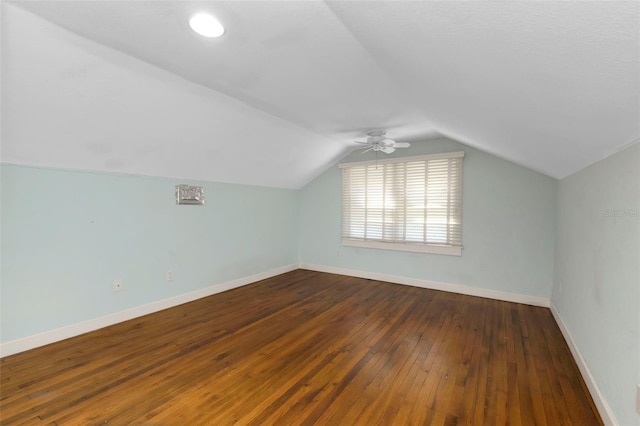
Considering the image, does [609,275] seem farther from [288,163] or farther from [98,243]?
[98,243]

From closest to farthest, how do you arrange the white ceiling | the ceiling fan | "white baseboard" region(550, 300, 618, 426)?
the white ceiling → "white baseboard" region(550, 300, 618, 426) → the ceiling fan

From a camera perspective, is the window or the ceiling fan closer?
the ceiling fan

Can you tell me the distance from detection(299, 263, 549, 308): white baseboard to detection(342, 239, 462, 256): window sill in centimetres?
49

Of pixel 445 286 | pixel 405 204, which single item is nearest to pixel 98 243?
pixel 405 204

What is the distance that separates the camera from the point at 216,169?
12.9ft

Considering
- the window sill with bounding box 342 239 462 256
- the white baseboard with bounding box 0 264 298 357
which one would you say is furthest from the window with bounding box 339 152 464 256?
the white baseboard with bounding box 0 264 298 357

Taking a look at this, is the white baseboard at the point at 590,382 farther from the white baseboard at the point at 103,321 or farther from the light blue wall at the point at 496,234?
the white baseboard at the point at 103,321

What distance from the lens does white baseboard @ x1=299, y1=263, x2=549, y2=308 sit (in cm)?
382

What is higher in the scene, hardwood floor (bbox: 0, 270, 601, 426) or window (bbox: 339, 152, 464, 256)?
window (bbox: 339, 152, 464, 256)

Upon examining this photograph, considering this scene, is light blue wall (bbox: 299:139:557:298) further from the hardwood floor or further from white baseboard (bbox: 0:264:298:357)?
white baseboard (bbox: 0:264:298:357)

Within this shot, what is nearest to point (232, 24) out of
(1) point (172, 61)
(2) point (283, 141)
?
(1) point (172, 61)

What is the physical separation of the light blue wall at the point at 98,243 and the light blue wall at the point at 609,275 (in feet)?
14.0

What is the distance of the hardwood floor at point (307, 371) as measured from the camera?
1.82 meters

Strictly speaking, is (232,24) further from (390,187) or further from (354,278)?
(354,278)
